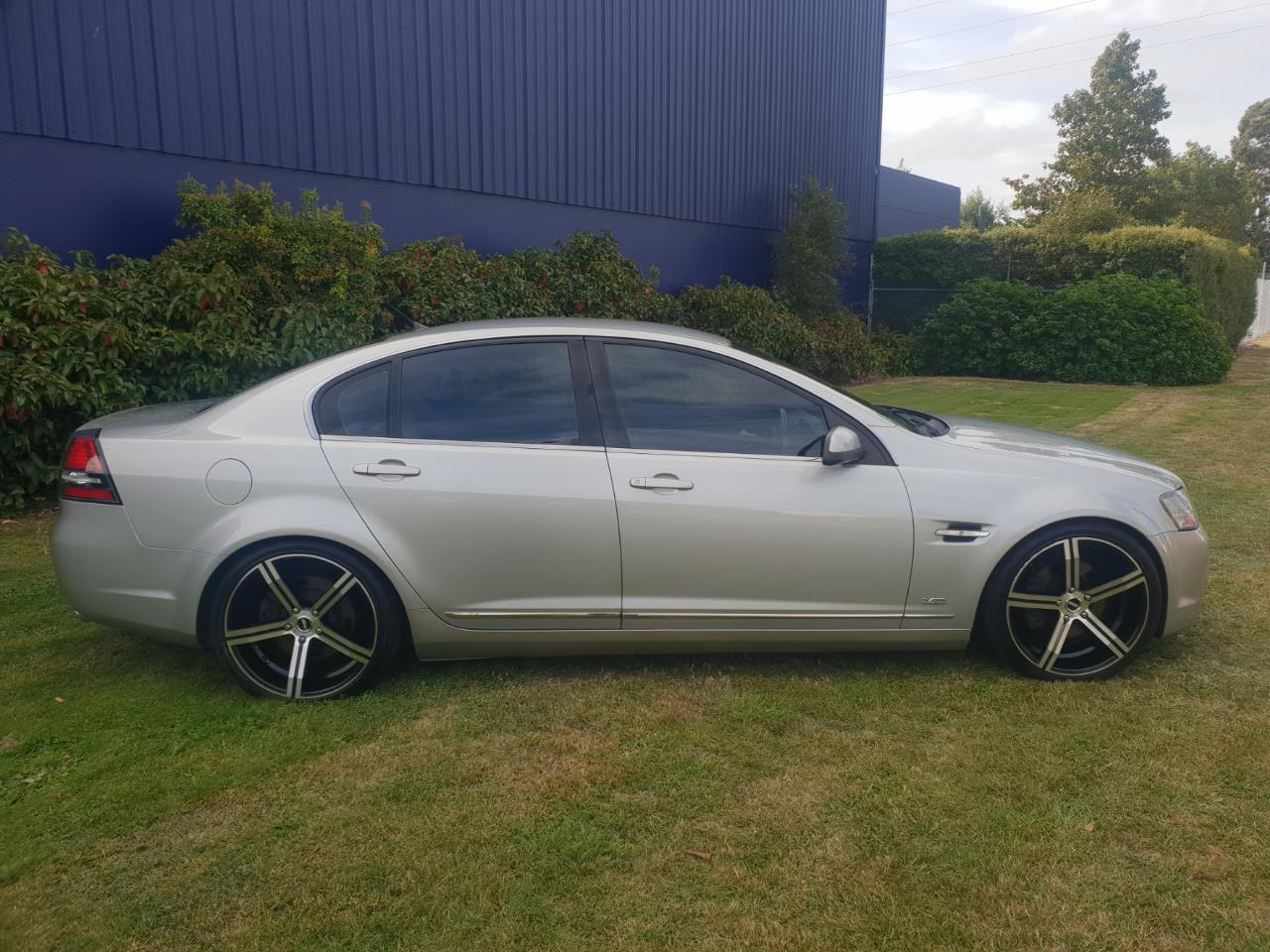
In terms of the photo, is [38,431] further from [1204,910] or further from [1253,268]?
[1253,268]

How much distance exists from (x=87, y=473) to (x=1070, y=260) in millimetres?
19379

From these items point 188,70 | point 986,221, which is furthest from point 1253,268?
point 986,221

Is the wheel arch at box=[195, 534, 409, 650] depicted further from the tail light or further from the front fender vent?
the front fender vent

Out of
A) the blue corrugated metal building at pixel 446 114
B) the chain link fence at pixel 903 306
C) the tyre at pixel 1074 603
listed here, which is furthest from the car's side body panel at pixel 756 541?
the chain link fence at pixel 903 306

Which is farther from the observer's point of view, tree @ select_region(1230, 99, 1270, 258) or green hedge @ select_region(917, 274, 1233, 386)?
tree @ select_region(1230, 99, 1270, 258)

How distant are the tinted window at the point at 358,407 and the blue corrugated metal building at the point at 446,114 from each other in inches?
222

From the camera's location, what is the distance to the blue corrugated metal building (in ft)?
26.8

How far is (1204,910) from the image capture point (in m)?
2.54

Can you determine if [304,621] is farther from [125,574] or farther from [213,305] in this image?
[213,305]

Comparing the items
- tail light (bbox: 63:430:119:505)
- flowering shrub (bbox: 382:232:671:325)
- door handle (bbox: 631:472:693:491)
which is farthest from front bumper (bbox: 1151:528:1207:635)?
flowering shrub (bbox: 382:232:671:325)

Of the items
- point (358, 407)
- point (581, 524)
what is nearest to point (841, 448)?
point (581, 524)

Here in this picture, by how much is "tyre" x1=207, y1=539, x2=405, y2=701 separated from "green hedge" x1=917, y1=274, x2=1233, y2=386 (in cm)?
1696

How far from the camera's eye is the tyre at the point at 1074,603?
391 cm

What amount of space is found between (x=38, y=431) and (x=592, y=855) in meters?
5.58
